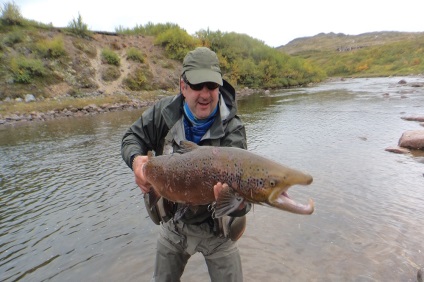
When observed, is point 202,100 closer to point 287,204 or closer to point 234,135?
point 234,135

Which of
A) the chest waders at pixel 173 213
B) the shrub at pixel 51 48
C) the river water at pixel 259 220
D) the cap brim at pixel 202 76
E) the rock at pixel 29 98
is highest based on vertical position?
the shrub at pixel 51 48

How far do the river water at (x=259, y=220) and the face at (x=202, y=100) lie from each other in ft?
10.4

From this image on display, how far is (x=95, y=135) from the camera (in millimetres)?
15906

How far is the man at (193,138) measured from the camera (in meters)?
2.56

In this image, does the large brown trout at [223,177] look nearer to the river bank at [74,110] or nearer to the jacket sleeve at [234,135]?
the jacket sleeve at [234,135]

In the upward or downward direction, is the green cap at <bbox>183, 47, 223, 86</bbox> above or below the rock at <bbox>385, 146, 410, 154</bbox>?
above

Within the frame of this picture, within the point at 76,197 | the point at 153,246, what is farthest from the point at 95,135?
the point at 153,246

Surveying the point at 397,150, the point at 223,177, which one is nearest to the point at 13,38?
the point at 397,150

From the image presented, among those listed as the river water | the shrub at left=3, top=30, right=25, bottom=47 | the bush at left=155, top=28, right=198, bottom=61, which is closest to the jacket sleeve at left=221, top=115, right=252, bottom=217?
the river water

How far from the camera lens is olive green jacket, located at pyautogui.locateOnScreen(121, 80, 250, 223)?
8.62 ft

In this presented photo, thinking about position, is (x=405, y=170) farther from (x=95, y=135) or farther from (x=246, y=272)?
(x=95, y=135)

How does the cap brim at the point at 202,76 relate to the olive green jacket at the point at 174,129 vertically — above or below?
above

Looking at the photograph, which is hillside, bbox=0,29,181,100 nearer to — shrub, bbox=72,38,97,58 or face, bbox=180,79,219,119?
shrub, bbox=72,38,97,58

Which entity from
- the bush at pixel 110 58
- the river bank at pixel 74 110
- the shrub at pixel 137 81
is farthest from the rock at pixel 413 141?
the bush at pixel 110 58
